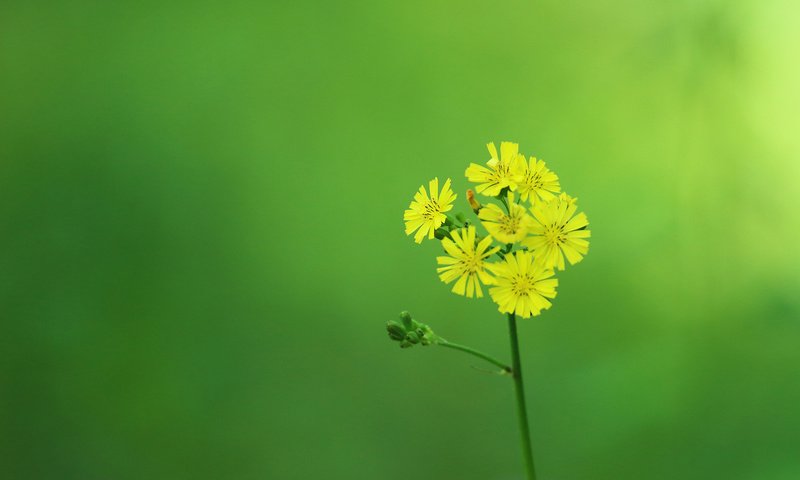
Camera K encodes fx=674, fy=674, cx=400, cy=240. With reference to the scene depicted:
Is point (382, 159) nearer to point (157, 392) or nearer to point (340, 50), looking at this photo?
point (340, 50)

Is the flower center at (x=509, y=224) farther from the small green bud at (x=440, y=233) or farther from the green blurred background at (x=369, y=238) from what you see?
the green blurred background at (x=369, y=238)

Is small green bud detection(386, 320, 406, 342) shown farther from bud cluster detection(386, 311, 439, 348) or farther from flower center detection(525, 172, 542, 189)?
flower center detection(525, 172, 542, 189)

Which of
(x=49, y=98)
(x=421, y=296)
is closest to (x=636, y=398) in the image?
(x=421, y=296)

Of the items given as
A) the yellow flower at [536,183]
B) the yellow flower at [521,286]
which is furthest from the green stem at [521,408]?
the yellow flower at [536,183]

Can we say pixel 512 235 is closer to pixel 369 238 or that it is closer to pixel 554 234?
pixel 554 234

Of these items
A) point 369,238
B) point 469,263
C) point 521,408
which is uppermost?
point 369,238

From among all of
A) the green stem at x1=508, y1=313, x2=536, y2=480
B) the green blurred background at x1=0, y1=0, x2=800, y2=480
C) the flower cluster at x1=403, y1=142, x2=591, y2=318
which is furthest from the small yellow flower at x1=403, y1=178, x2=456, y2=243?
the green blurred background at x1=0, y1=0, x2=800, y2=480

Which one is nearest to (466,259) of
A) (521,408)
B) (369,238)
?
(521,408)
